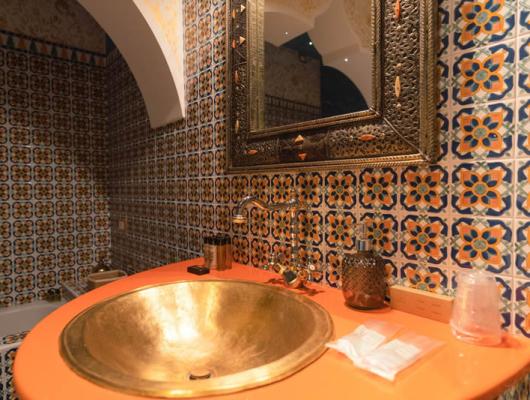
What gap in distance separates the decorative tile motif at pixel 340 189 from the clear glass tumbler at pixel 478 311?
309 mm

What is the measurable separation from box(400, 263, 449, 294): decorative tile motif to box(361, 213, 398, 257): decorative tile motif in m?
0.05

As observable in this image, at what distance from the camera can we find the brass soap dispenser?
2.29ft

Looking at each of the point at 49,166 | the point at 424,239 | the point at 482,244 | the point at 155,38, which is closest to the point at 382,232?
the point at 424,239

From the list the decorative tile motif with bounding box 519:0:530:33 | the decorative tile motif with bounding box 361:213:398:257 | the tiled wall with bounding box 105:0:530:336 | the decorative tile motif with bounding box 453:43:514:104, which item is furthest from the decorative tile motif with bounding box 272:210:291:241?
the decorative tile motif with bounding box 519:0:530:33

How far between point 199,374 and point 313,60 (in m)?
0.84

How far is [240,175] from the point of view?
3.74ft

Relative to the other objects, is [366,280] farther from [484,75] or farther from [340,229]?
[484,75]

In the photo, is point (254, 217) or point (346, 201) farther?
point (254, 217)

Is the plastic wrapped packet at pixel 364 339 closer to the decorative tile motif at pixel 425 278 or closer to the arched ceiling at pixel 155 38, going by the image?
the decorative tile motif at pixel 425 278

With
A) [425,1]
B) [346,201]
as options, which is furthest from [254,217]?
[425,1]

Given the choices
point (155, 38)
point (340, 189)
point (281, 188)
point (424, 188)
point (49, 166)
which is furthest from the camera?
point (49, 166)

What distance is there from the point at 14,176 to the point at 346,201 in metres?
2.19

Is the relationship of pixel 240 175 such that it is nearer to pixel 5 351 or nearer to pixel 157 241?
pixel 157 241

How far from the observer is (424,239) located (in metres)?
0.68
